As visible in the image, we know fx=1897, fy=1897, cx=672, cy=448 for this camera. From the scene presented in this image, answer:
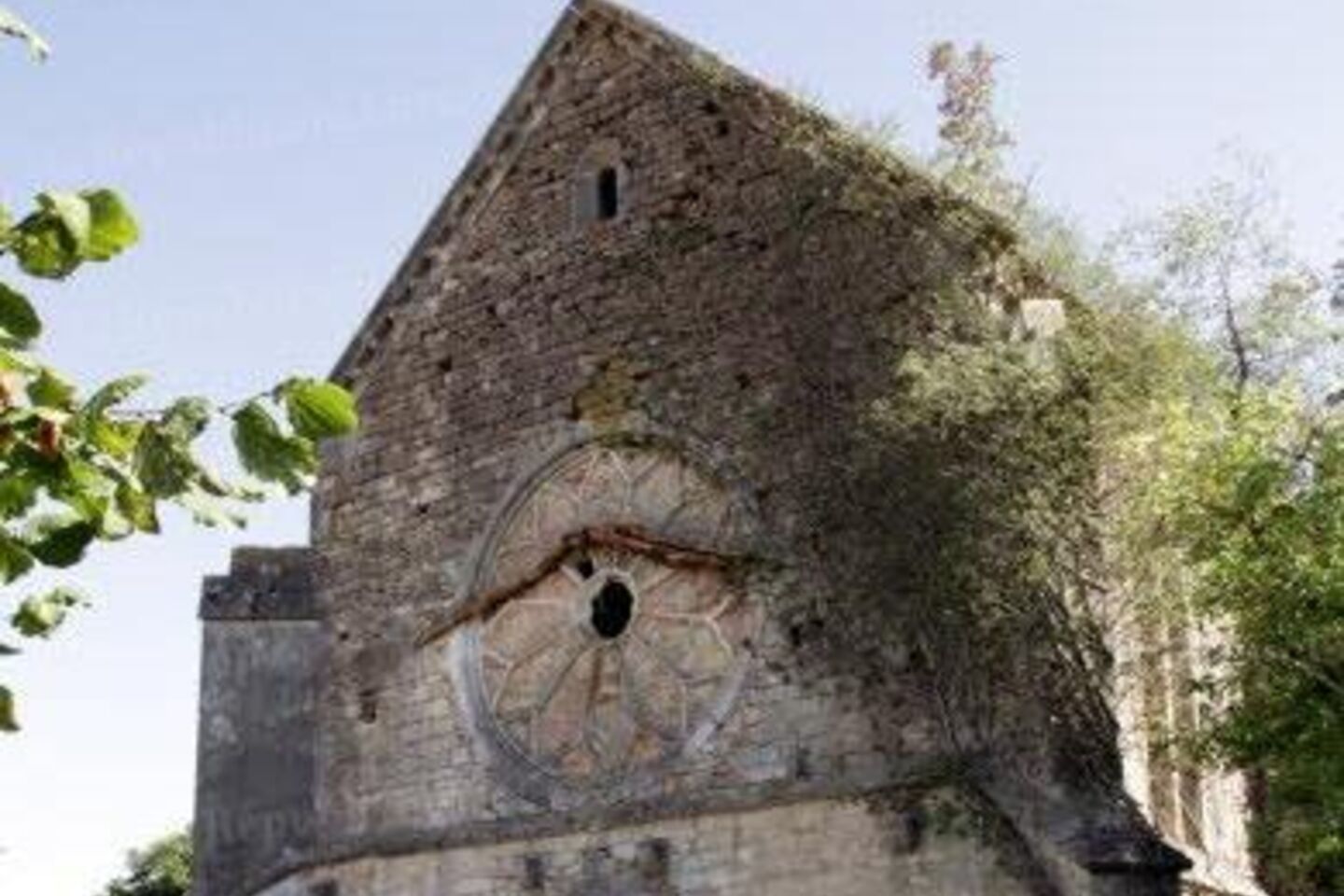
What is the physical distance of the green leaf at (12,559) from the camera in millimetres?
2926

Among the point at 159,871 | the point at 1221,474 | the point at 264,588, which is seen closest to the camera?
the point at 1221,474

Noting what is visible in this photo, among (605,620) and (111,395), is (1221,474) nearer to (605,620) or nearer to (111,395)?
(605,620)

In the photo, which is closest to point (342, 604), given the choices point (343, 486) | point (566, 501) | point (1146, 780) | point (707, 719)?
point (343, 486)

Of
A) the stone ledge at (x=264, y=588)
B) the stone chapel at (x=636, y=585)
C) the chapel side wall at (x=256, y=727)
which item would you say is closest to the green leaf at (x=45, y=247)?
the stone chapel at (x=636, y=585)

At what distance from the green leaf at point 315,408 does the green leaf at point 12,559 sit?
Answer: 18.6 inches

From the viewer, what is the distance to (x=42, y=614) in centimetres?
315

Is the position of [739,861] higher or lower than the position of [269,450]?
lower

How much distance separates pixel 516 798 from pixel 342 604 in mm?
2467

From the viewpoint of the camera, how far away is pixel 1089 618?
11.6 metres

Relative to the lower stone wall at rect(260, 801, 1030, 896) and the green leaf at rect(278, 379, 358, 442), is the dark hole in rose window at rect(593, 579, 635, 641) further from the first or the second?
the green leaf at rect(278, 379, 358, 442)

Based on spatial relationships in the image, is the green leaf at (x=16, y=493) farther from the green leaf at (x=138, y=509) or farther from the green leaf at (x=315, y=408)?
the green leaf at (x=315, y=408)

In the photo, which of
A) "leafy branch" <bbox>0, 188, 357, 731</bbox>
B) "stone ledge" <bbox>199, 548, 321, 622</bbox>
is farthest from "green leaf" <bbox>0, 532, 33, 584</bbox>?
"stone ledge" <bbox>199, 548, 321, 622</bbox>

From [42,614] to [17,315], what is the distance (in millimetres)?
619

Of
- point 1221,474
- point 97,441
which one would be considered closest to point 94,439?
point 97,441
